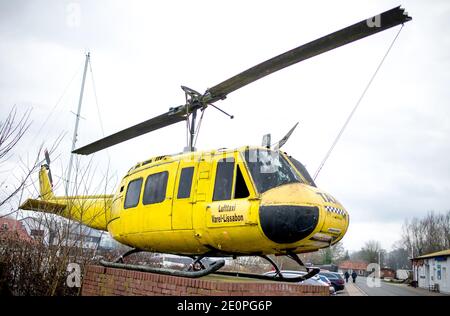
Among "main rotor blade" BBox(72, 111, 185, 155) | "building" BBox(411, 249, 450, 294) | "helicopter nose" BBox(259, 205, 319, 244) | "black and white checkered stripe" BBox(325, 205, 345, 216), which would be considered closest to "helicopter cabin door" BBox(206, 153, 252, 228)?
"helicopter nose" BBox(259, 205, 319, 244)

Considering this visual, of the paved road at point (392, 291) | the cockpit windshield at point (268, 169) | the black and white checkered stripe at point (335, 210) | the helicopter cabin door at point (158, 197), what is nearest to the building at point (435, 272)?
the paved road at point (392, 291)

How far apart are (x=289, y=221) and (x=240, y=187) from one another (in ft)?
3.74

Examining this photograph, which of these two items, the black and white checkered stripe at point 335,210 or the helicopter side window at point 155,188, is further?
the helicopter side window at point 155,188

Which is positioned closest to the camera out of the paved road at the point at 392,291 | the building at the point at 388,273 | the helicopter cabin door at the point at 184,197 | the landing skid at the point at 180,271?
the landing skid at the point at 180,271

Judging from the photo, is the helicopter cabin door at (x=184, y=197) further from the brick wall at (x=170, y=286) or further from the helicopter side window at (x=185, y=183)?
the brick wall at (x=170, y=286)

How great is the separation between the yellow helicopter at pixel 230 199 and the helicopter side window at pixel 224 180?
2 cm

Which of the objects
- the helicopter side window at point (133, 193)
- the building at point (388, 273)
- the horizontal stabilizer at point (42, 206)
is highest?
the helicopter side window at point (133, 193)

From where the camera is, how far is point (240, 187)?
670 centimetres

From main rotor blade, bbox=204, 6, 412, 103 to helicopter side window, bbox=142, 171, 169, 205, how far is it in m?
2.20

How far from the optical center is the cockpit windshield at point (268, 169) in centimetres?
658

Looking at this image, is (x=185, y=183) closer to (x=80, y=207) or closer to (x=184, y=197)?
(x=184, y=197)

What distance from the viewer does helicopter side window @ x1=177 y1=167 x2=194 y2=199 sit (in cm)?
722
